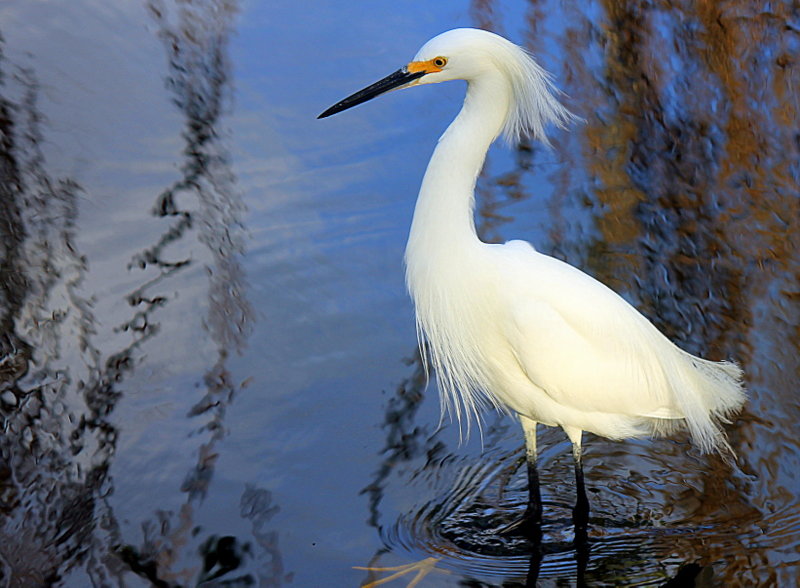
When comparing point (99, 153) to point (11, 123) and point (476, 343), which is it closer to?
point (11, 123)

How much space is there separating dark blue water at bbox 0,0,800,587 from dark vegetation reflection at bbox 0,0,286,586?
0.03 feet

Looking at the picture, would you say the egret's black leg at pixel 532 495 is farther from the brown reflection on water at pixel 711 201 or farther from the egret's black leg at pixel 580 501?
the brown reflection on water at pixel 711 201

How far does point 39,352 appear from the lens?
3477 mm

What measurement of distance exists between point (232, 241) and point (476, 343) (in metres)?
1.71

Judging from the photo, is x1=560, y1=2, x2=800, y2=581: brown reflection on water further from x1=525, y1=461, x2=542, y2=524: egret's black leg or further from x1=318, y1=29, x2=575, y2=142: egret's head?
x1=318, y1=29, x2=575, y2=142: egret's head

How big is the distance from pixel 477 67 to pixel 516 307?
2.06ft

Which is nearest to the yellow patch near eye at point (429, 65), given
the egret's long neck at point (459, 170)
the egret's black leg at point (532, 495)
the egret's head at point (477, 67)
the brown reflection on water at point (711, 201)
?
the egret's head at point (477, 67)

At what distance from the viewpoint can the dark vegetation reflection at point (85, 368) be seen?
2.70 meters

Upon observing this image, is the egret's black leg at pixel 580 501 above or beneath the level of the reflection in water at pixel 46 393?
beneath

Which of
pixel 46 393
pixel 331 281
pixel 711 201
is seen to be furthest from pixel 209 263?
pixel 711 201

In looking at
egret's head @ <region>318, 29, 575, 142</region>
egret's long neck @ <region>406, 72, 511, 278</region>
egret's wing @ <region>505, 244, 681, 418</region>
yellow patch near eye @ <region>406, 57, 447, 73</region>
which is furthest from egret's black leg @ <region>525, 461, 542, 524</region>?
yellow patch near eye @ <region>406, 57, 447, 73</region>

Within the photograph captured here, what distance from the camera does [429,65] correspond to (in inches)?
103

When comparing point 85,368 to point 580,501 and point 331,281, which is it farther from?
point 580,501

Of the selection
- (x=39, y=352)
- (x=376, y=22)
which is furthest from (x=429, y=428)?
(x=376, y=22)
